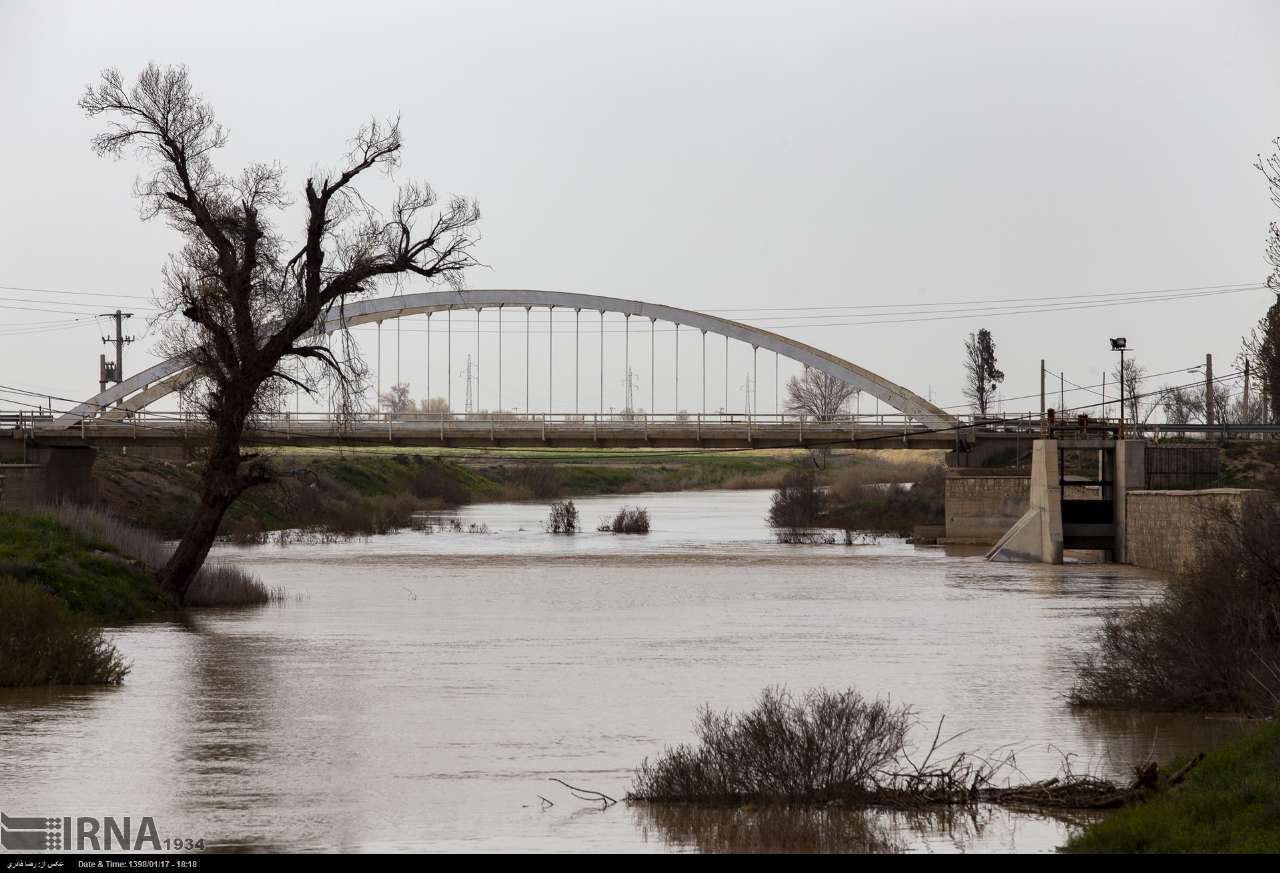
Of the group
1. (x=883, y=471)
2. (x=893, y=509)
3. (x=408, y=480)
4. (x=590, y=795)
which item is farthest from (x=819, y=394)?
(x=590, y=795)

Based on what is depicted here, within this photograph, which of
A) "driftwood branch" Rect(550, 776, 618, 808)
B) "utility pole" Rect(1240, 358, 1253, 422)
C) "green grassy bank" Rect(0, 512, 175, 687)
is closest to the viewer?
"driftwood branch" Rect(550, 776, 618, 808)

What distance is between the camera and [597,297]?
66.0m

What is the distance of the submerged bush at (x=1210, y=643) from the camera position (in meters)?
15.2

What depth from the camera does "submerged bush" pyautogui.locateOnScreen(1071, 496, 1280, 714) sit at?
49.8ft

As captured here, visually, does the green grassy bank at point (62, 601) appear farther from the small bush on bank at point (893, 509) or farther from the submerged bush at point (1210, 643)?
the small bush on bank at point (893, 509)

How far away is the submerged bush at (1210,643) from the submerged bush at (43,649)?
10.7 meters

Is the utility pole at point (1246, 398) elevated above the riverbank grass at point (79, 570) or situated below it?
above

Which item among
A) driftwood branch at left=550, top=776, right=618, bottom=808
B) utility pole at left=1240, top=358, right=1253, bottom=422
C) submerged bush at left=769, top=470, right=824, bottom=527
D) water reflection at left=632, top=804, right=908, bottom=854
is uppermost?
utility pole at left=1240, top=358, right=1253, bottom=422

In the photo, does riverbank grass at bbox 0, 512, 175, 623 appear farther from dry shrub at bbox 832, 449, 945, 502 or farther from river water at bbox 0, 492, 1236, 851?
dry shrub at bbox 832, 449, 945, 502

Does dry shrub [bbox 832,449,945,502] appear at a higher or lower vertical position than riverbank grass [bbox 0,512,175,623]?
higher

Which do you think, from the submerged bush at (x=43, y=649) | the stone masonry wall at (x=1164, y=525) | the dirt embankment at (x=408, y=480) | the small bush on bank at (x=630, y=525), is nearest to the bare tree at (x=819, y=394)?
the dirt embankment at (x=408, y=480)

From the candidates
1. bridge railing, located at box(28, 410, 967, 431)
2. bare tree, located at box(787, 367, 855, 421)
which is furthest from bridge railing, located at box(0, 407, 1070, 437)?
bare tree, located at box(787, 367, 855, 421)

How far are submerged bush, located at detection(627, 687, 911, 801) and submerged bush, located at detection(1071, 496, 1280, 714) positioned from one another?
454 centimetres
